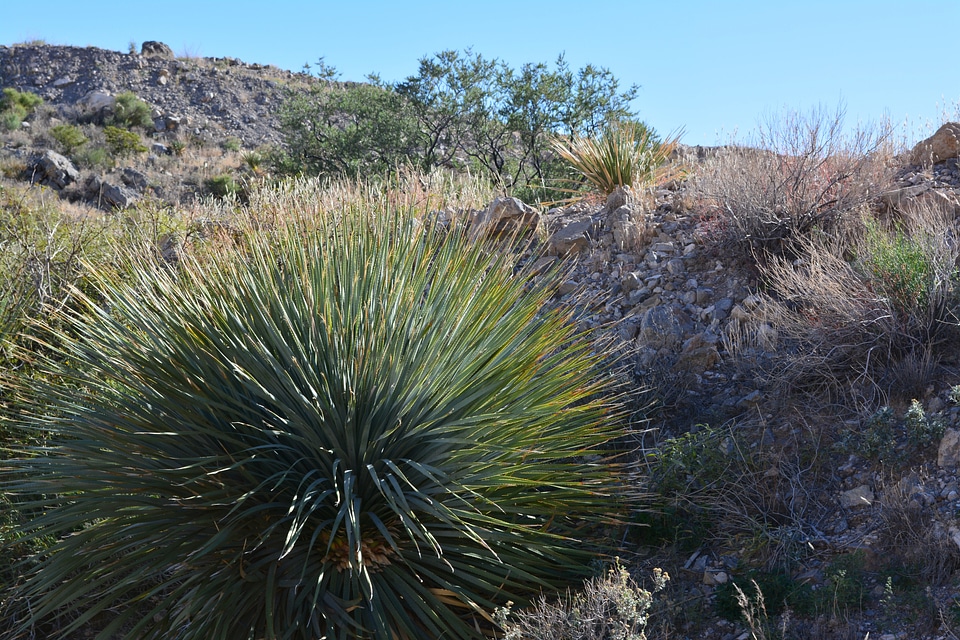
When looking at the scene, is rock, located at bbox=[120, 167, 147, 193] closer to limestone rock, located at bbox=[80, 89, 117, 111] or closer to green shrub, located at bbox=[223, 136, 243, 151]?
green shrub, located at bbox=[223, 136, 243, 151]

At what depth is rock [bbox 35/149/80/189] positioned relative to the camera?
65.6ft

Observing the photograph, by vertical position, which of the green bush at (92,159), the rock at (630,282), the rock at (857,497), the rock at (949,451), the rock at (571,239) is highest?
the green bush at (92,159)

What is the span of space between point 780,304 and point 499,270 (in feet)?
7.61

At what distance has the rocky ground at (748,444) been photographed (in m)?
3.78

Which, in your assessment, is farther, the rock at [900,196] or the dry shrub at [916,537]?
the rock at [900,196]

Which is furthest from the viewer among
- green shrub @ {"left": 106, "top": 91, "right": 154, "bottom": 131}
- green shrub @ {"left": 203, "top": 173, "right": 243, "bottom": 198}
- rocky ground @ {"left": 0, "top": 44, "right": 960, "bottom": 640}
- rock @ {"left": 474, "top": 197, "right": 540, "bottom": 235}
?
green shrub @ {"left": 106, "top": 91, "right": 154, "bottom": 131}

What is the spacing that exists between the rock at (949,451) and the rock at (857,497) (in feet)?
1.31

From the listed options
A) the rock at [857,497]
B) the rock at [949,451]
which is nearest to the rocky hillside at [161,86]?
the rock at [857,497]

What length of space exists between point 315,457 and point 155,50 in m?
37.5

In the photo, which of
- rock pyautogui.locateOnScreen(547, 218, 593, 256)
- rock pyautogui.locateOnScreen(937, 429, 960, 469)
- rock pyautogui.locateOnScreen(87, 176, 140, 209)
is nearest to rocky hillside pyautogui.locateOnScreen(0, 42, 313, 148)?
rock pyautogui.locateOnScreen(87, 176, 140, 209)

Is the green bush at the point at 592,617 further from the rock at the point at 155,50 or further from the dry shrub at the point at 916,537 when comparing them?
the rock at the point at 155,50

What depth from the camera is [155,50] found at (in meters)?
36.1

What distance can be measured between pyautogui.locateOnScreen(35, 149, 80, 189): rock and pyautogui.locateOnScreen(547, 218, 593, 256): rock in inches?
649

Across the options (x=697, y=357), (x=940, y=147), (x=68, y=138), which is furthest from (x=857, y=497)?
(x=68, y=138)
